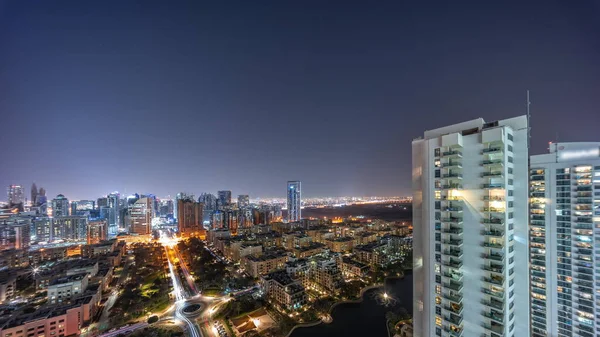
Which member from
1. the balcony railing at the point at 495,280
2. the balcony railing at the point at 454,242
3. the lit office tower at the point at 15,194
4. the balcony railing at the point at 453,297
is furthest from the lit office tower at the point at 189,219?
the balcony railing at the point at 495,280

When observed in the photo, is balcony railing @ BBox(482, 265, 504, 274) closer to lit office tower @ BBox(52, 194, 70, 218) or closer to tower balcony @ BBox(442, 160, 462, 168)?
tower balcony @ BBox(442, 160, 462, 168)

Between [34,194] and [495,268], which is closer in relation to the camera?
[495,268]

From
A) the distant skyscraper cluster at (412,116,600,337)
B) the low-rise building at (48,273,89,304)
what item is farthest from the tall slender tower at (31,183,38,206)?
the distant skyscraper cluster at (412,116,600,337)

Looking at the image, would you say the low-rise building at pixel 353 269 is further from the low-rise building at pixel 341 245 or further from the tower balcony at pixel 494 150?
the tower balcony at pixel 494 150

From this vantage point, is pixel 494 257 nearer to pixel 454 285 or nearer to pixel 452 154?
pixel 454 285

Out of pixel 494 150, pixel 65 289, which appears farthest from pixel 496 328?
pixel 65 289
